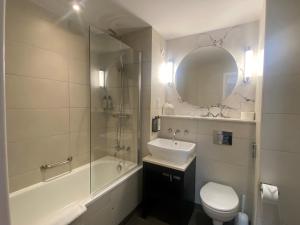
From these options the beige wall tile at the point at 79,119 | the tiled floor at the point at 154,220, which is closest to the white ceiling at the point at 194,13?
the beige wall tile at the point at 79,119

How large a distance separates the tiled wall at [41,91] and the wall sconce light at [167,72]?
3.69 ft

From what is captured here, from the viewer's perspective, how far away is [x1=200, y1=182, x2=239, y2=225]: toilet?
1.49 metres

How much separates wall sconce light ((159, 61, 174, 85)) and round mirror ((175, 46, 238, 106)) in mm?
100

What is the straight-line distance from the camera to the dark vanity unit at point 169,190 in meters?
1.75

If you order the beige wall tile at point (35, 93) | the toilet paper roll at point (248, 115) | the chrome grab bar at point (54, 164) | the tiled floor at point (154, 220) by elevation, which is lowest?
the tiled floor at point (154, 220)

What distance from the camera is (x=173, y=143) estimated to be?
2180 millimetres

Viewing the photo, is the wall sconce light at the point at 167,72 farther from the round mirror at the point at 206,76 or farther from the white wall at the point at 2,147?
the white wall at the point at 2,147

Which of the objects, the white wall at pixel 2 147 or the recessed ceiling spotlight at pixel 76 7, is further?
the recessed ceiling spotlight at pixel 76 7

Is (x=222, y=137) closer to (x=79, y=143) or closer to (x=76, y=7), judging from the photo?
(x=79, y=143)

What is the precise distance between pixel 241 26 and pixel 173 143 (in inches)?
68.3

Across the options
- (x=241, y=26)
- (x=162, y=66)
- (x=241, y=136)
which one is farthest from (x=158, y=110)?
(x=241, y=26)

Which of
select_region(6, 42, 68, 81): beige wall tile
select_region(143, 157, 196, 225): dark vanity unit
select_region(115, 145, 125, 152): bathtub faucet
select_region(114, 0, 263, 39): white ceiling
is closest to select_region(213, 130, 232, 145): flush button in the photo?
select_region(143, 157, 196, 225): dark vanity unit

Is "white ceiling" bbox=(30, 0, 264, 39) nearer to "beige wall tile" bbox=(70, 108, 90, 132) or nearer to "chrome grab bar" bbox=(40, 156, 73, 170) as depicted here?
"beige wall tile" bbox=(70, 108, 90, 132)

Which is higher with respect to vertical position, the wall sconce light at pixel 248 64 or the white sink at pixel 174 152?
the wall sconce light at pixel 248 64
